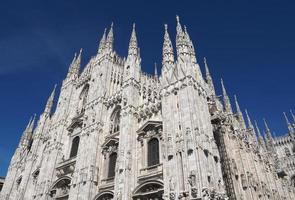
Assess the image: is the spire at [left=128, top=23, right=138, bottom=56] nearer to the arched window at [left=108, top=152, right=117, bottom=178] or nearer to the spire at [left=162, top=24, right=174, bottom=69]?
the spire at [left=162, top=24, right=174, bottom=69]

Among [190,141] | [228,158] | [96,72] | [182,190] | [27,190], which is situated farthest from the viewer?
[96,72]

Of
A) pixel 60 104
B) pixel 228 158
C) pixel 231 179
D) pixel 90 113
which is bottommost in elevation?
pixel 231 179

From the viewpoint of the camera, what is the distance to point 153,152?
2186 centimetres

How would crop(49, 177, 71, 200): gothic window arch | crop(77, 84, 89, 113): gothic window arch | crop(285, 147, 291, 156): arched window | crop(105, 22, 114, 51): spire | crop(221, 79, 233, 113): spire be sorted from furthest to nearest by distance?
crop(285, 147, 291, 156): arched window → crop(105, 22, 114, 51): spire → crop(77, 84, 89, 113): gothic window arch → crop(221, 79, 233, 113): spire → crop(49, 177, 71, 200): gothic window arch

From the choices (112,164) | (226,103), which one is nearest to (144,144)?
(112,164)

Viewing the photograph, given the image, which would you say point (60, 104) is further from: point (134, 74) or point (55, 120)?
point (134, 74)

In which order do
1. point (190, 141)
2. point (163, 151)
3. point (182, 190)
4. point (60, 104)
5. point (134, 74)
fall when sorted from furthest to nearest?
point (60, 104), point (134, 74), point (163, 151), point (190, 141), point (182, 190)

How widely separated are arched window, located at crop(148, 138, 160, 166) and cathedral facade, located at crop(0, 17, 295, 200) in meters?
0.09

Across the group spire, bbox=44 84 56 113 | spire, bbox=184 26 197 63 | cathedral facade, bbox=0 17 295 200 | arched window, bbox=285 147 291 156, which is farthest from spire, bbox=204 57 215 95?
arched window, bbox=285 147 291 156

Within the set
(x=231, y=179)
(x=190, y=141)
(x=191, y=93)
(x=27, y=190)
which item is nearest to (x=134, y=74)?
(x=191, y=93)

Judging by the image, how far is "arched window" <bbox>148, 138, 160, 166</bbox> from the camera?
69.5 ft

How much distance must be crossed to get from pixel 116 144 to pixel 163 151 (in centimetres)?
695

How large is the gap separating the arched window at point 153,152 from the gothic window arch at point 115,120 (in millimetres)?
6126

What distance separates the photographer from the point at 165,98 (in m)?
21.9
